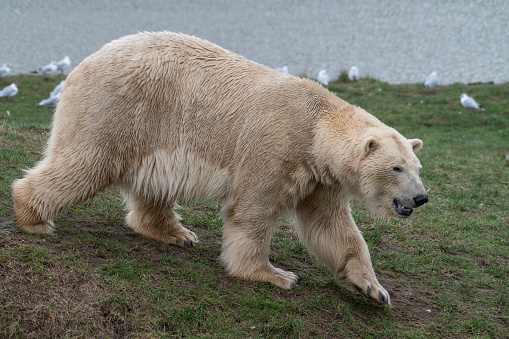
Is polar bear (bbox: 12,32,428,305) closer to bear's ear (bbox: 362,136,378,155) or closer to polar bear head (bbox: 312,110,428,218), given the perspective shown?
polar bear head (bbox: 312,110,428,218)

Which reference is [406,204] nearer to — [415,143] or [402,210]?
[402,210]

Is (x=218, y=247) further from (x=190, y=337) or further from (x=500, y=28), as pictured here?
(x=500, y=28)

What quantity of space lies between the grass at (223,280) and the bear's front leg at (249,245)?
4.6 inches

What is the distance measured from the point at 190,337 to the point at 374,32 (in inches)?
1206

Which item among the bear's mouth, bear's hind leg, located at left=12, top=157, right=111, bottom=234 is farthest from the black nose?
bear's hind leg, located at left=12, top=157, right=111, bottom=234

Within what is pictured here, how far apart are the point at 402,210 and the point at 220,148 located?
1.67 meters

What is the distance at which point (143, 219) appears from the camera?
19.5 feet

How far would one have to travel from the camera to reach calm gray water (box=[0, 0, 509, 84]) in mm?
24278

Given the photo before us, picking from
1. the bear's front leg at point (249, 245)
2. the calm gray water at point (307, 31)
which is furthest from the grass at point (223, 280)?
the calm gray water at point (307, 31)

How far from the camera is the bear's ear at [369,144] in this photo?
4.66 m

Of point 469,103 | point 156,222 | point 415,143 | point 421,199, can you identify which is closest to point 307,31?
point 469,103

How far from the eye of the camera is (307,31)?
1310 inches

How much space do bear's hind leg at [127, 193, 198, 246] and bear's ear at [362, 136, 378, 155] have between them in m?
2.20

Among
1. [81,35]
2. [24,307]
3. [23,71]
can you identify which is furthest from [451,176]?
[81,35]
